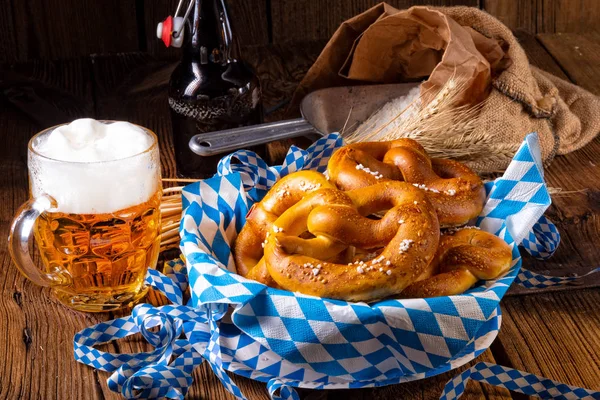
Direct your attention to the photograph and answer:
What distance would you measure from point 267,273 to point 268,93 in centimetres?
82

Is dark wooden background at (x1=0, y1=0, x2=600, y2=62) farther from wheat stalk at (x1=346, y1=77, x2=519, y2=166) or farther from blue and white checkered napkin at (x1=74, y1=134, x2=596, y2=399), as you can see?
blue and white checkered napkin at (x1=74, y1=134, x2=596, y2=399)

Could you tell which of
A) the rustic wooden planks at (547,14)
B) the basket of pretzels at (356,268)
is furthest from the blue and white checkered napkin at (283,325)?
the rustic wooden planks at (547,14)

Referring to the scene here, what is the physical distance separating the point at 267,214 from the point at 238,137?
301 mm

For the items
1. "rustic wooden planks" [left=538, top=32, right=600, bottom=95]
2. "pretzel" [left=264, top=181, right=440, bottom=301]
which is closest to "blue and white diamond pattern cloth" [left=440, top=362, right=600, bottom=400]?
"pretzel" [left=264, top=181, right=440, bottom=301]

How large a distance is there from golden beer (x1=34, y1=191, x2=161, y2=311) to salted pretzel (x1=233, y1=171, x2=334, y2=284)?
0.12m

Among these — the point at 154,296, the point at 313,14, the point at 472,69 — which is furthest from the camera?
the point at 313,14

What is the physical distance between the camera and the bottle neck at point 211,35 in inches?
45.8

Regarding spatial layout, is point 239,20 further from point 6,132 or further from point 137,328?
point 137,328

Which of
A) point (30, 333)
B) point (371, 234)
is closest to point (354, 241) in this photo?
point (371, 234)

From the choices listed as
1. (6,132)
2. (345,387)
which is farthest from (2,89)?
(345,387)

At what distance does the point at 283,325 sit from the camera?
76cm

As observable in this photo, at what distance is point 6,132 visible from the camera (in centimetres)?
144

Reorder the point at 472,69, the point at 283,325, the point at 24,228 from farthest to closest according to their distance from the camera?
the point at 472,69, the point at 24,228, the point at 283,325

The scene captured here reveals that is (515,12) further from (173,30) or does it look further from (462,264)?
(462,264)
